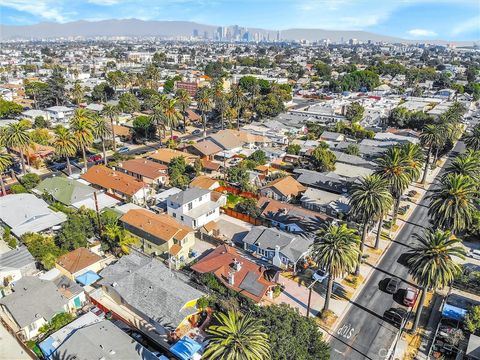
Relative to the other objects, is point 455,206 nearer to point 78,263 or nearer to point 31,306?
point 78,263

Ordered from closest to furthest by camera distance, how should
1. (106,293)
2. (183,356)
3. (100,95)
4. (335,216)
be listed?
(183,356), (106,293), (335,216), (100,95)

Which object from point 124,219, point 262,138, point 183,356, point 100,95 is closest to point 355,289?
point 183,356

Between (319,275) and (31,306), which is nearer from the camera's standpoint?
(31,306)

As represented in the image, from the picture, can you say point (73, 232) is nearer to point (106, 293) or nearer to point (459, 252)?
point (106, 293)

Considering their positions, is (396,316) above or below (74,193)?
below

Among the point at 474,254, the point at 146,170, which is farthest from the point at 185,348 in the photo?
the point at 146,170

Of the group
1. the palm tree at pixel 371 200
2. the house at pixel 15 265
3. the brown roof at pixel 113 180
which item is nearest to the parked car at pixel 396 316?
the palm tree at pixel 371 200

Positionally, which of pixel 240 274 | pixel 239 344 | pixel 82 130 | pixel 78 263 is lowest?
pixel 78 263
